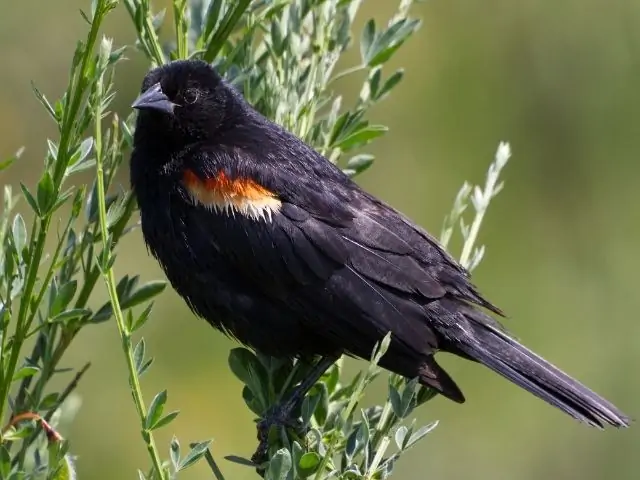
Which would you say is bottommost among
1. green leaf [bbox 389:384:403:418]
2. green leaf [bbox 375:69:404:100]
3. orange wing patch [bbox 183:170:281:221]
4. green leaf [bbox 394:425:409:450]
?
green leaf [bbox 394:425:409:450]

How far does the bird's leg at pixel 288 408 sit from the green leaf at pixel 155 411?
59cm

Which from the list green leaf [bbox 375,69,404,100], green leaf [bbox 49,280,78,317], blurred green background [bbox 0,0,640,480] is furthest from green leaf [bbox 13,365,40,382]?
blurred green background [bbox 0,0,640,480]

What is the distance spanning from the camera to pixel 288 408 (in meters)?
2.31

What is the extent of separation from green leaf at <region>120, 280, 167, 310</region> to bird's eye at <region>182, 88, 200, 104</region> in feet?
2.62

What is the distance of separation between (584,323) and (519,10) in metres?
1.45

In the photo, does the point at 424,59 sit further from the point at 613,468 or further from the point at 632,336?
the point at 613,468

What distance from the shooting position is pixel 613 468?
4.22 metres

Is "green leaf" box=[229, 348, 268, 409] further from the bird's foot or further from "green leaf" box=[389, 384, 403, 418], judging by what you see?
"green leaf" box=[389, 384, 403, 418]

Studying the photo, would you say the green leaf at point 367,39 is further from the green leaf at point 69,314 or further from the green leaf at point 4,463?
the green leaf at point 4,463

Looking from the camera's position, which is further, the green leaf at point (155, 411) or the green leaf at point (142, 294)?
the green leaf at point (142, 294)

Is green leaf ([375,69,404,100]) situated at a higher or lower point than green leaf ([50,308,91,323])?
higher

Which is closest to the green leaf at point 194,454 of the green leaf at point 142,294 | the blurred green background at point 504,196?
the green leaf at point 142,294

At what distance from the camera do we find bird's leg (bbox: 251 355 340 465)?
223cm

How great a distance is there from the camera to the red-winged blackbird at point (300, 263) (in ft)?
8.15
